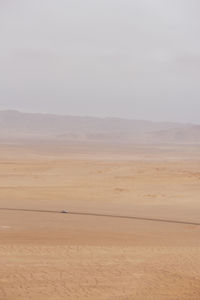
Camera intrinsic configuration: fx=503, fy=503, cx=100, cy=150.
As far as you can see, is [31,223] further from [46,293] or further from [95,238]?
[46,293]

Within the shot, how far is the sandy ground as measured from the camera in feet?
26.0

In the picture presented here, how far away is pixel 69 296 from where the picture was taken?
24.6 ft

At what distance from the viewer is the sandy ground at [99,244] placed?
312 inches

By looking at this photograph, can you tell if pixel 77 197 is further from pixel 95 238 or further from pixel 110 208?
pixel 95 238

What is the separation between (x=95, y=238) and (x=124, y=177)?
1254 cm

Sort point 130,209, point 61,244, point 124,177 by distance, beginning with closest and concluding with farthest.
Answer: point 61,244, point 130,209, point 124,177

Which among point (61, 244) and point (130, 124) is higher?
point (61, 244)

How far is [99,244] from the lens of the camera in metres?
10.7

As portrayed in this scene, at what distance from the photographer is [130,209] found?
15.5 metres

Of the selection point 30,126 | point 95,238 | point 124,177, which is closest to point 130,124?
point 30,126

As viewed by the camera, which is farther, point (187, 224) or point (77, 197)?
point (77, 197)

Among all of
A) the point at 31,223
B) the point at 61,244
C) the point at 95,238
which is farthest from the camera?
the point at 31,223

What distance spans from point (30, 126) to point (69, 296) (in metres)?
163

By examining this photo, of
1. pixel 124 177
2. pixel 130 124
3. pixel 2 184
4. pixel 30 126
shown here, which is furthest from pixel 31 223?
pixel 130 124
